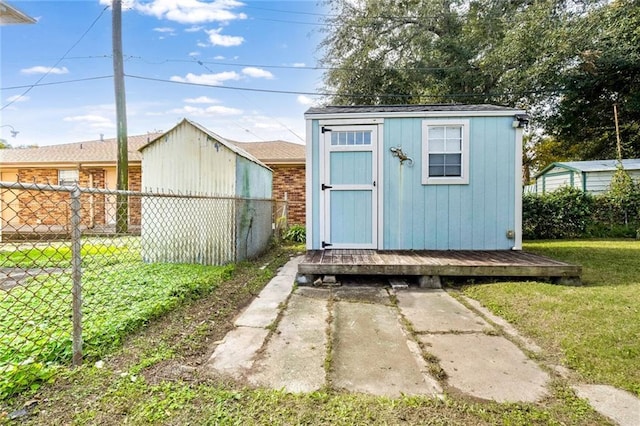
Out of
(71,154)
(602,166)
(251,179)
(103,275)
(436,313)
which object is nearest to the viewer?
(436,313)

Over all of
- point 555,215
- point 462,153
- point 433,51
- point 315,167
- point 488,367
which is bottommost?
point 488,367

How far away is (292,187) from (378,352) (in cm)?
940

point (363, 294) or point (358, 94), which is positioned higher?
point (358, 94)

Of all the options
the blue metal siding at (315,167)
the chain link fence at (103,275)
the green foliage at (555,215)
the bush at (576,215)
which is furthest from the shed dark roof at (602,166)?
the chain link fence at (103,275)

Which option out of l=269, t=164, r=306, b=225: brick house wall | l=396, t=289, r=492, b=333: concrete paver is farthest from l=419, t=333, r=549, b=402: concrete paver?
l=269, t=164, r=306, b=225: brick house wall

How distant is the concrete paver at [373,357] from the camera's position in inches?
73.3

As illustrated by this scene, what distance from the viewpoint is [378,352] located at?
2.31 meters

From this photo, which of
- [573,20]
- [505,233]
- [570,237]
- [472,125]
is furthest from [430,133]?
[573,20]

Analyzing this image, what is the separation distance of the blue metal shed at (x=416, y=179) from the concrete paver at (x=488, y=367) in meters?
2.84

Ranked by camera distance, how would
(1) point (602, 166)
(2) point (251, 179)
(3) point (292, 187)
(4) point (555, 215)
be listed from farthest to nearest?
(3) point (292, 187)
(1) point (602, 166)
(4) point (555, 215)
(2) point (251, 179)

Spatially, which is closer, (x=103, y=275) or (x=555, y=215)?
(x=103, y=275)

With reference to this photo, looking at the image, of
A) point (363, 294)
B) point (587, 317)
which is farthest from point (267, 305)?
point (587, 317)

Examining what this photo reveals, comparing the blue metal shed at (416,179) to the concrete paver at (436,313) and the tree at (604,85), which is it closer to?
the concrete paver at (436,313)

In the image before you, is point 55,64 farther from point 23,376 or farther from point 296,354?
point 296,354
